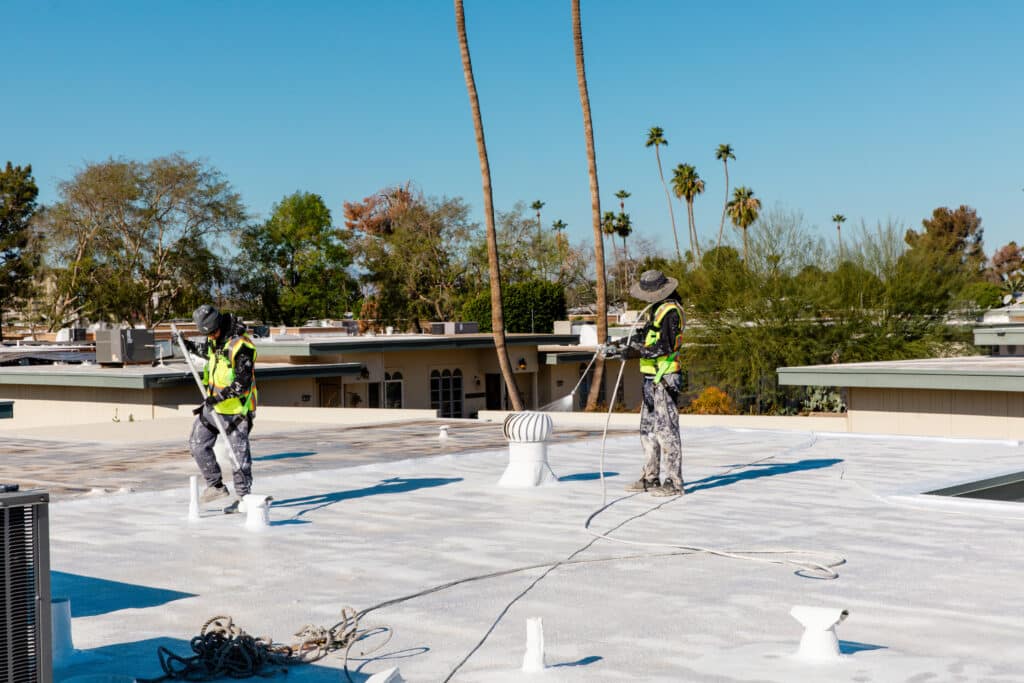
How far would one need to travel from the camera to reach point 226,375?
10.5 m

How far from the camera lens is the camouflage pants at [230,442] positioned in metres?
10.5

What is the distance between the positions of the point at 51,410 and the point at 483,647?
1022 inches

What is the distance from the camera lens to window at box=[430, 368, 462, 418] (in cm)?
4053

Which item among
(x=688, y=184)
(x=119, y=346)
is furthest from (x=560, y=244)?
(x=119, y=346)

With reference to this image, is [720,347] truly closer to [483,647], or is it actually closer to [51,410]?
[51,410]

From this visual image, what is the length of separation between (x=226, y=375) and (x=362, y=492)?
2.35m

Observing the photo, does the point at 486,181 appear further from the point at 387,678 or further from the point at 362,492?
the point at 387,678

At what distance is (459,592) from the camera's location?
24.5ft

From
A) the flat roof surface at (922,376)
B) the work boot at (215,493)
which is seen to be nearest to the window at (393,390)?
the flat roof surface at (922,376)

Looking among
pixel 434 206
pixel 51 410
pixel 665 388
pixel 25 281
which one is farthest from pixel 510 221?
pixel 665 388

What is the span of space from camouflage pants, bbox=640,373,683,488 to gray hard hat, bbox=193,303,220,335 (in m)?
3.99

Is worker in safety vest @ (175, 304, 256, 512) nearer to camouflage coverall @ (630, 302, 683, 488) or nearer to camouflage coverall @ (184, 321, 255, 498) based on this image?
camouflage coverall @ (184, 321, 255, 498)

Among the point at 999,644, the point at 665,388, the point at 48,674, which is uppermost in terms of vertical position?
the point at 665,388

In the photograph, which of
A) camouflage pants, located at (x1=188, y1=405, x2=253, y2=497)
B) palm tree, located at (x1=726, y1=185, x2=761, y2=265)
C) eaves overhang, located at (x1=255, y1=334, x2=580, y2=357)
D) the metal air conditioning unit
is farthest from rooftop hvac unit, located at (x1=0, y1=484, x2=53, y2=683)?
palm tree, located at (x1=726, y1=185, x2=761, y2=265)
